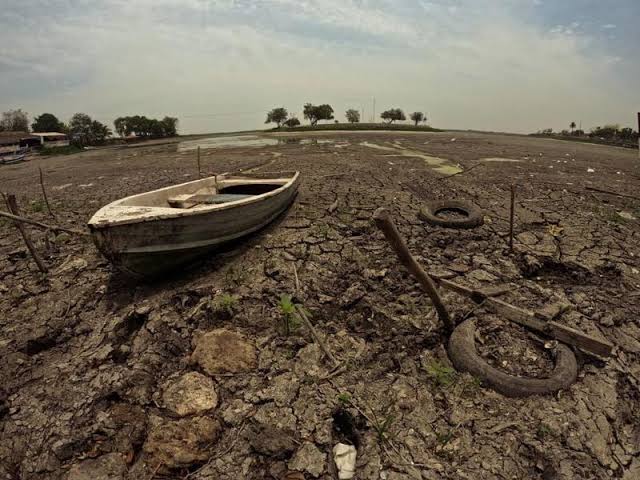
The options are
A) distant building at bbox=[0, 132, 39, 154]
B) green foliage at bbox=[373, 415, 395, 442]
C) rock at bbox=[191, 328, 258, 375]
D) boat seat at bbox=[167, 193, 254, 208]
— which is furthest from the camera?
distant building at bbox=[0, 132, 39, 154]

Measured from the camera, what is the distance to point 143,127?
5106 centimetres

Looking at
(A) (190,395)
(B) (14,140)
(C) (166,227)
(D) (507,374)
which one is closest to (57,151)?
(B) (14,140)

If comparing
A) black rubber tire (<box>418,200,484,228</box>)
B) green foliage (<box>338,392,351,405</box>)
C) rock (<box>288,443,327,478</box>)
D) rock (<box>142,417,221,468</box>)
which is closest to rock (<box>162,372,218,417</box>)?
rock (<box>142,417,221,468</box>)

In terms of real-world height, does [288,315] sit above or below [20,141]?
below

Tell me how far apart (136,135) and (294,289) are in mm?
58279

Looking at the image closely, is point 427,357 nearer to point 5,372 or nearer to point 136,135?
point 5,372

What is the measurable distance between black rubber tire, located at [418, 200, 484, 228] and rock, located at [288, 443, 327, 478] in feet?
16.3

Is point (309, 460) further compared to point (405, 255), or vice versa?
point (405, 255)

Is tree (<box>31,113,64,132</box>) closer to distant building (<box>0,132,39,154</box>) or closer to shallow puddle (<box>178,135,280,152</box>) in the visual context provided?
distant building (<box>0,132,39,154</box>)

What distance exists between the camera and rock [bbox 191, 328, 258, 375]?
3662 millimetres

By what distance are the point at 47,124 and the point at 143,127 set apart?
22.2m

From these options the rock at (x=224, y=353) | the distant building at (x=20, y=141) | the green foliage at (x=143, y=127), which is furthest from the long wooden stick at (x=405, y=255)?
the green foliage at (x=143, y=127)

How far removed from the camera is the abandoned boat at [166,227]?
13.7ft

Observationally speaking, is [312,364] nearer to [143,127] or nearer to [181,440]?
[181,440]
